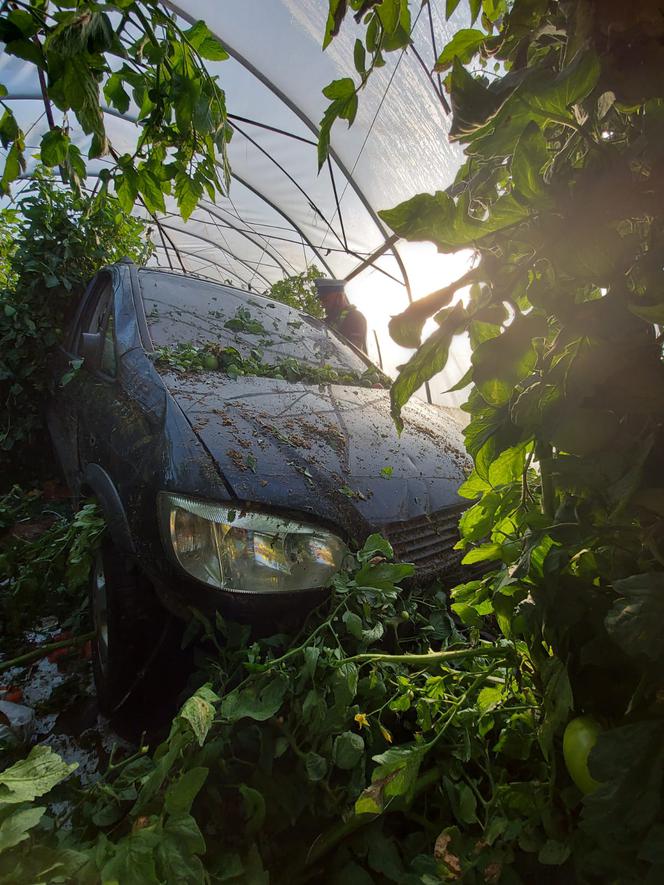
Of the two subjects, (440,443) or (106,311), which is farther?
(106,311)

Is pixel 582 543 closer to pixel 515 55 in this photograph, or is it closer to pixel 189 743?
pixel 515 55

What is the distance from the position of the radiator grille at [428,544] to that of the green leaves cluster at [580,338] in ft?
2.50

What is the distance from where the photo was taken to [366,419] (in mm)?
2107

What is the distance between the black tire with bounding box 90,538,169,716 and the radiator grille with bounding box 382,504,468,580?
2.58ft

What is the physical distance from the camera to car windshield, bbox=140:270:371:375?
2.35 m

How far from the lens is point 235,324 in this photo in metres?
2.60

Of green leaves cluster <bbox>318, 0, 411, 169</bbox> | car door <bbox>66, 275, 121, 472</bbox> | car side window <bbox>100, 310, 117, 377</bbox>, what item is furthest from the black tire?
green leaves cluster <bbox>318, 0, 411, 169</bbox>

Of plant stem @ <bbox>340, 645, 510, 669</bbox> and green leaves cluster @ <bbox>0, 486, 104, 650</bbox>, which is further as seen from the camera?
green leaves cluster @ <bbox>0, 486, 104, 650</bbox>

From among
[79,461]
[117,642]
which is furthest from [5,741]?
[79,461]

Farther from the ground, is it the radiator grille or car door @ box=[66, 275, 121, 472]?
car door @ box=[66, 275, 121, 472]

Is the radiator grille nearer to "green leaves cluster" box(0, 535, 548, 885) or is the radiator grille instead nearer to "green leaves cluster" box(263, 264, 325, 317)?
"green leaves cluster" box(0, 535, 548, 885)

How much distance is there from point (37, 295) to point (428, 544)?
4.20 m

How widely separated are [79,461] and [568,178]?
2.36 metres

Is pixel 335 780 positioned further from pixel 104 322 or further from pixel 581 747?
pixel 104 322
